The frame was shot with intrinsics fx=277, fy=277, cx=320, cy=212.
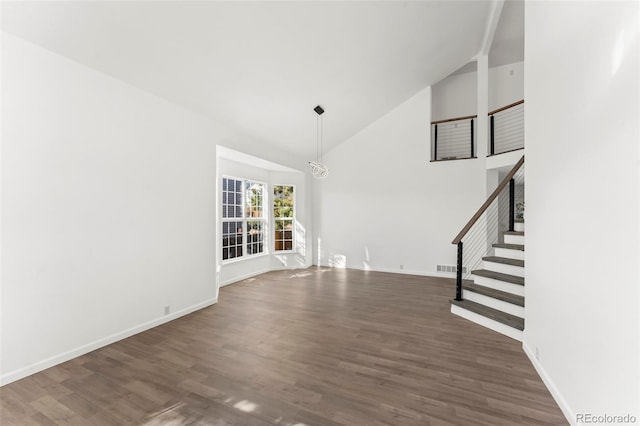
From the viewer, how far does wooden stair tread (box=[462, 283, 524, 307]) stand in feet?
11.0

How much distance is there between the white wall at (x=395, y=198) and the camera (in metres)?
6.32

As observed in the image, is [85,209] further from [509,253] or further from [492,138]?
[492,138]

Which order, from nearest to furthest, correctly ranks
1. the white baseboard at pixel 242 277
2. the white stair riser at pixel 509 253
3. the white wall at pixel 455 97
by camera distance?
the white stair riser at pixel 509 253 → the white baseboard at pixel 242 277 → the white wall at pixel 455 97

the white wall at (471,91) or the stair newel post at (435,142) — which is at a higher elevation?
the white wall at (471,91)

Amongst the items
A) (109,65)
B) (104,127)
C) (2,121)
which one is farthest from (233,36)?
(2,121)

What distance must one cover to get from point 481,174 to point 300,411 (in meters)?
5.89

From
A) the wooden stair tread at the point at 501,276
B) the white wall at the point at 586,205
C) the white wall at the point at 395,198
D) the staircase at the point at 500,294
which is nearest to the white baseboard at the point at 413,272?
the white wall at the point at 395,198

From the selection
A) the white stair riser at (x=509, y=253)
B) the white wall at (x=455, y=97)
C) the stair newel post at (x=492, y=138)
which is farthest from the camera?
the white wall at (x=455, y=97)

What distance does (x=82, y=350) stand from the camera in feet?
9.26

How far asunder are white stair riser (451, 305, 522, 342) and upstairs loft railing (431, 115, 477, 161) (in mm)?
3764

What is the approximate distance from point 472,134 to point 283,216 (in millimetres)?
4939

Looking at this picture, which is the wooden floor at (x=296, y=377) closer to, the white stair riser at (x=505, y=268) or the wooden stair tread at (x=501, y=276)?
the wooden stair tread at (x=501, y=276)

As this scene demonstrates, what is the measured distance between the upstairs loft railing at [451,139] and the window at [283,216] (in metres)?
3.73

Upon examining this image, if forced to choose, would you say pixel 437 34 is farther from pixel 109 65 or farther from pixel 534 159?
pixel 109 65
